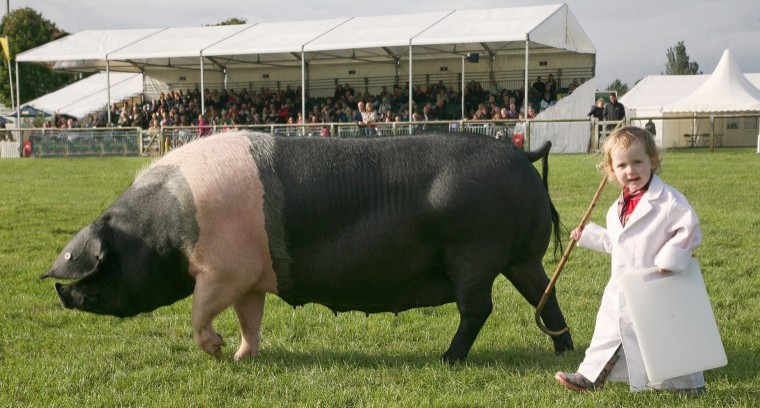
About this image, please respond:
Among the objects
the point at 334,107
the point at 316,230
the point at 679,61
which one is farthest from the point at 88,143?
the point at 679,61

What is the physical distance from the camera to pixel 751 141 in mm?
33625

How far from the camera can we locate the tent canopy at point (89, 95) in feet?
141

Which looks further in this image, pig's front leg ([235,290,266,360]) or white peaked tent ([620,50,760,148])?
white peaked tent ([620,50,760,148])

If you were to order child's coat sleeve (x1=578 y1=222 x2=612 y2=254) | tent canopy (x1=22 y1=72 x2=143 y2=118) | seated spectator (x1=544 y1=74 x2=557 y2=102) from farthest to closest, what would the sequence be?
tent canopy (x1=22 y1=72 x2=143 y2=118) → seated spectator (x1=544 y1=74 x2=557 y2=102) → child's coat sleeve (x1=578 y1=222 x2=612 y2=254)

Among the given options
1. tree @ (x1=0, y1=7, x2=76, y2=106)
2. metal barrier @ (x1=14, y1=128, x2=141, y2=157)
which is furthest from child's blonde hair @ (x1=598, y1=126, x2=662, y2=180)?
tree @ (x1=0, y1=7, x2=76, y2=106)

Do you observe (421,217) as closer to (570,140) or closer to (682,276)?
(682,276)

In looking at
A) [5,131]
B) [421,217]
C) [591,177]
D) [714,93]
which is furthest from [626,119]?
[5,131]

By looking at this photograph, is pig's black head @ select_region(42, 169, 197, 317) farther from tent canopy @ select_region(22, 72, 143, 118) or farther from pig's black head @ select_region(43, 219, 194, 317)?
tent canopy @ select_region(22, 72, 143, 118)

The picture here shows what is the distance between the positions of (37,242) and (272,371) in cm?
550

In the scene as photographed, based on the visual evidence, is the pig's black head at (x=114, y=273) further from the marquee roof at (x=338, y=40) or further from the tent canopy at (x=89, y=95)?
the tent canopy at (x=89, y=95)

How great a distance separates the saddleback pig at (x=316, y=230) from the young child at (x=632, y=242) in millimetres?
542

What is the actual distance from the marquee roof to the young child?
21748mm

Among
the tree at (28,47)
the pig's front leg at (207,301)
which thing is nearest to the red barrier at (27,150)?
the pig's front leg at (207,301)

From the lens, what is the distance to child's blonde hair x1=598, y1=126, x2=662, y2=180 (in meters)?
3.96
